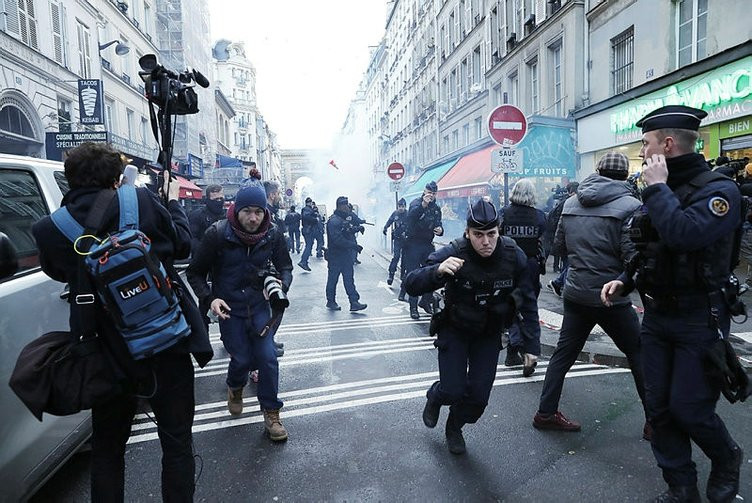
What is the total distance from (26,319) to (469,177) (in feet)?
50.7

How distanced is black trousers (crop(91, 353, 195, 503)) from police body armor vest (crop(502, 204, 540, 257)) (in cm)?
356

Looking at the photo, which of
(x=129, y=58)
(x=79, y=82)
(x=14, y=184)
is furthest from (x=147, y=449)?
(x=129, y=58)

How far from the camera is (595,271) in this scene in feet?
11.2

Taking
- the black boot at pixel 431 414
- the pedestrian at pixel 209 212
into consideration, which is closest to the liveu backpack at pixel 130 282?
the black boot at pixel 431 414

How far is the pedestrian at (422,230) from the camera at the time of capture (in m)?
7.59

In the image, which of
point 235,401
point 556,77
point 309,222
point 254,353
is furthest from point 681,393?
point 556,77

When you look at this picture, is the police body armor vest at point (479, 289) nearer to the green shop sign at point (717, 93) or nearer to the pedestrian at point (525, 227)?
the pedestrian at point (525, 227)

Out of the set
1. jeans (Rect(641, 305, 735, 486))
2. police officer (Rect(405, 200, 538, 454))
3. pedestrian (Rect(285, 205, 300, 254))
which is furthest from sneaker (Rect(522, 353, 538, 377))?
pedestrian (Rect(285, 205, 300, 254))

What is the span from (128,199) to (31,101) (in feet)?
52.8

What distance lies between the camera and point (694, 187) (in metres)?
2.36

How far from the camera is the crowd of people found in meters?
2.22

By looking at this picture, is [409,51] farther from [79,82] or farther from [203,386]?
[203,386]

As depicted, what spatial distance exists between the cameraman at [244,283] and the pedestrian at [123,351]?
1232 mm

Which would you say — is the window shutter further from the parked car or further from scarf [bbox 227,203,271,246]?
scarf [bbox 227,203,271,246]
